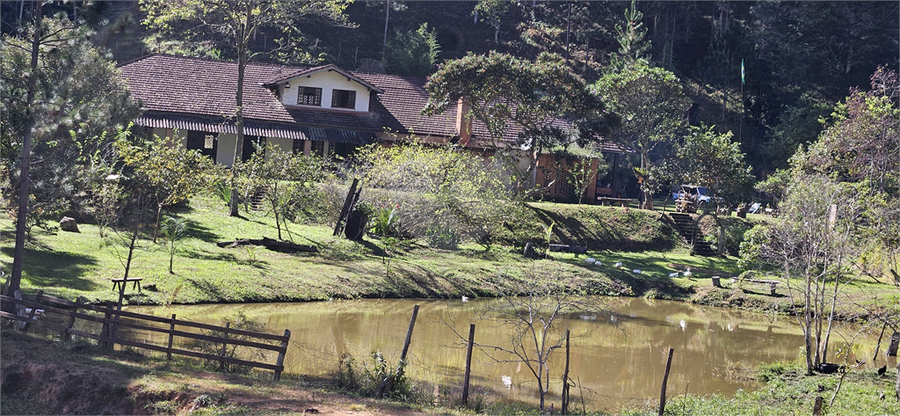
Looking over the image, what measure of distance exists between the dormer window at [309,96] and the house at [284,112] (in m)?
0.05

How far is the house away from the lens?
134 ft

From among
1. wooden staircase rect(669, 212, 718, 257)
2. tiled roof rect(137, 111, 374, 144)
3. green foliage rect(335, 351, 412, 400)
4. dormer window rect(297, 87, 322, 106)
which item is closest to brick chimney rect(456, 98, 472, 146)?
tiled roof rect(137, 111, 374, 144)

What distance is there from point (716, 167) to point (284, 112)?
20991 millimetres

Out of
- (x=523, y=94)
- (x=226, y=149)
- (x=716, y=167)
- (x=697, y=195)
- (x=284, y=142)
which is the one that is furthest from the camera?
(x=697, y=195)

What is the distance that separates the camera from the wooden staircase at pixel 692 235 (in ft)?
121

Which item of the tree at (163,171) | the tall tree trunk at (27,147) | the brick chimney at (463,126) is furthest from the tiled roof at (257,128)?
the tall tree trunk at (27,147)

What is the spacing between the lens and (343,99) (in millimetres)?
43844

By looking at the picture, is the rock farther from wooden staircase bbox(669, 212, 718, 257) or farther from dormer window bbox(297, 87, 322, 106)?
wooden staircase bbox(669, 212, 718, 257)

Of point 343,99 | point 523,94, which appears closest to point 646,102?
point 523,94

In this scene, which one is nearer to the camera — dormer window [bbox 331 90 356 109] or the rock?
the rock

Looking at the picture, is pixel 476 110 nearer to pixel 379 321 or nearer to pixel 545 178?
pixel 545 178

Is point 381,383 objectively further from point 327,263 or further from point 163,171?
point 327,263

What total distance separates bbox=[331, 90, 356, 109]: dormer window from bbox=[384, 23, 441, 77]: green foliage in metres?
12.6

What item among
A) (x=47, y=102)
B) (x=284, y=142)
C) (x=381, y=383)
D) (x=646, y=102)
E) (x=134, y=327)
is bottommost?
(x=381, y=383)
